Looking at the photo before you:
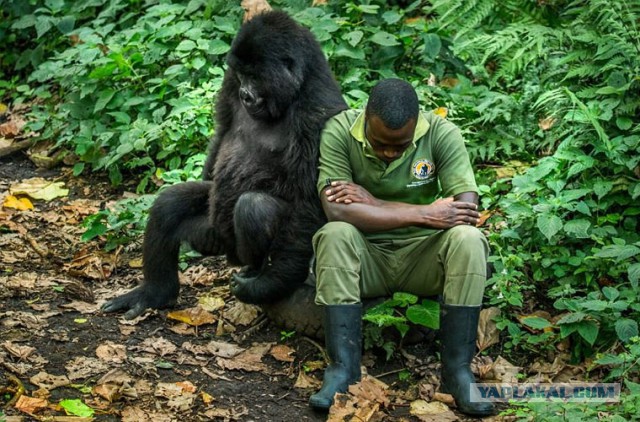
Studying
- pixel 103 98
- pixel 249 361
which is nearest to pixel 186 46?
pixel 103 98

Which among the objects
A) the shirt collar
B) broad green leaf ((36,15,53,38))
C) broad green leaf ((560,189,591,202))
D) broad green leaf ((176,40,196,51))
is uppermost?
the shirt collar

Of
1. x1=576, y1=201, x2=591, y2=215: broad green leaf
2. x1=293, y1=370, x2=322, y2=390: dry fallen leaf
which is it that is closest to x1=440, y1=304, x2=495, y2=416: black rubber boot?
x1=293, y1=370, x2=322, y2=390: dry fallen leaf

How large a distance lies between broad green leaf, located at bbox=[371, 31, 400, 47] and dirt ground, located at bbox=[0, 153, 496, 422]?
2296 millimetres

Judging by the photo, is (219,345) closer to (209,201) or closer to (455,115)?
(209,201)

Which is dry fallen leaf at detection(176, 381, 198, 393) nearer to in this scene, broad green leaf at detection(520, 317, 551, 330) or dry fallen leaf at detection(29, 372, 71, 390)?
dry fallen leaf at detection(29, 372, 71, 390)

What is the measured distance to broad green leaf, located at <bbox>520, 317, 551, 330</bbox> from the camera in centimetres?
521

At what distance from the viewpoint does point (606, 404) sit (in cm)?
476

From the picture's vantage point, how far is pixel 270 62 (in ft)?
18.4

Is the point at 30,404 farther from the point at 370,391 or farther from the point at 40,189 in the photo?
the point at 40,189

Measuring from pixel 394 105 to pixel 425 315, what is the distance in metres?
1.21

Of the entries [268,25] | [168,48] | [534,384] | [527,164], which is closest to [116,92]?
[168,48]

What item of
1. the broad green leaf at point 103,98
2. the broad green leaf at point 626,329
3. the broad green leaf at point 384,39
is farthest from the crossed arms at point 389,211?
the broad green leaf at point 103,98

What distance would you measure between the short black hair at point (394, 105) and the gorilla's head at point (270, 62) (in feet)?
2.74

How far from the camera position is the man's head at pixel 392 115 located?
192 inches
